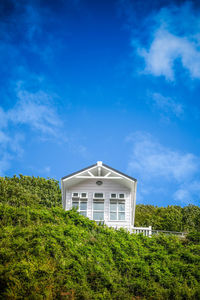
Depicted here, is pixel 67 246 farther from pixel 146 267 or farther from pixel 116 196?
pixel 116 196

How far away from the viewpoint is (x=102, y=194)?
20.3 meters

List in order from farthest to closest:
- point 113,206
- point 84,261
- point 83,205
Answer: point 83,205 < point 113,206 < point 84,261

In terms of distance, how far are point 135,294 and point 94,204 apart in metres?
A: 9.14

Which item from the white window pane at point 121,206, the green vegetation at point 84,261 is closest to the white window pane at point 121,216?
the white window pane at point 121,206

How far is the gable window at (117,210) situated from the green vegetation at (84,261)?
4.00 metres

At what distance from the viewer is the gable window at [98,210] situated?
19766mm

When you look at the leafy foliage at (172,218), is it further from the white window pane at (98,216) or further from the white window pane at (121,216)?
the white window pane at (98,216)

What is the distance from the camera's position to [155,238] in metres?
15.7

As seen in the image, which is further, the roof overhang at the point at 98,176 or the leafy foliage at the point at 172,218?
the leafy foliage at the point at 172,218

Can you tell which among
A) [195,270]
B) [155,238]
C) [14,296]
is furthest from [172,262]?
[14,296]

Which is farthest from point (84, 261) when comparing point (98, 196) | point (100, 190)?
point (100, 190)

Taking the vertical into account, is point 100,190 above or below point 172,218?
above

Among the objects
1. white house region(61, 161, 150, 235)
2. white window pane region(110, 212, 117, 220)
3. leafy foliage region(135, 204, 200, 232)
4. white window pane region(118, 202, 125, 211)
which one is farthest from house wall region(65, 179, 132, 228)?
leafy foliage region(135, 204, 200, 232)

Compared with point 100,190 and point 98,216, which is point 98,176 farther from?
point 98,216
